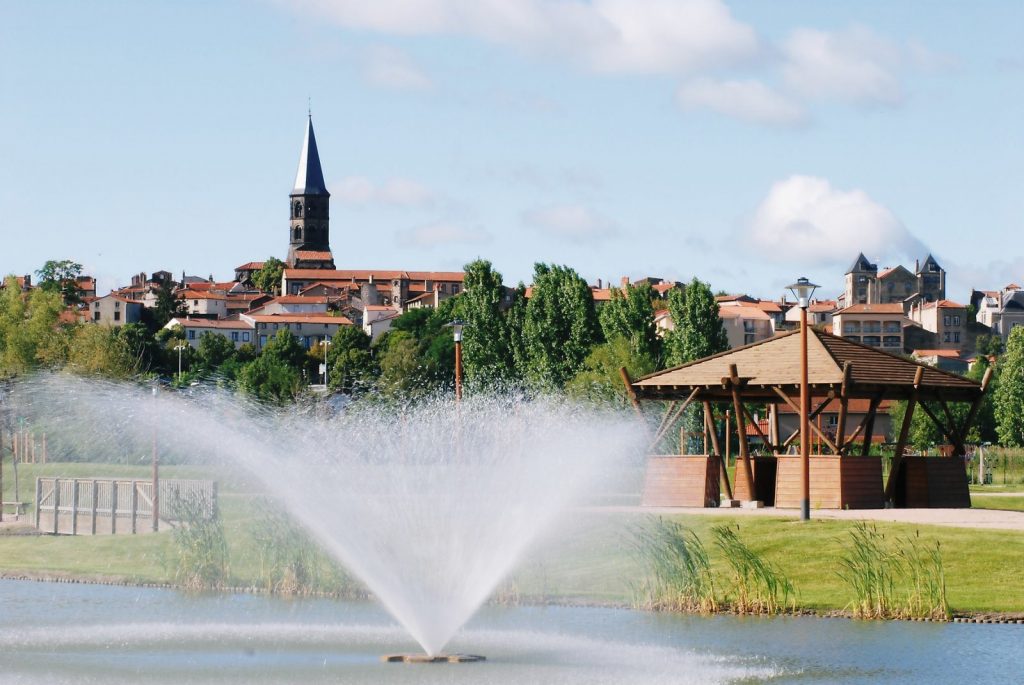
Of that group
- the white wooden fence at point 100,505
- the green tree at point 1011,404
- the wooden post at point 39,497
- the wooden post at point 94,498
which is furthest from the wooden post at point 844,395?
the green tree at point 1011,404

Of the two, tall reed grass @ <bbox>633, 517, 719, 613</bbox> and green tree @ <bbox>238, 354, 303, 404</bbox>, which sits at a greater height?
green tree @ <bbox>238, 354, 303, 404</bbox>

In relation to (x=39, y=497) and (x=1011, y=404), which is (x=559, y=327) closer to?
(x=1011, y=404)

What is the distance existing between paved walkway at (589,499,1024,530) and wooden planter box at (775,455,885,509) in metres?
0.64

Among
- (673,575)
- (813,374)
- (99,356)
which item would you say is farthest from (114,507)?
(99,356)

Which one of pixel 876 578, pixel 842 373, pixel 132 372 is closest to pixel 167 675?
pixel 876 578

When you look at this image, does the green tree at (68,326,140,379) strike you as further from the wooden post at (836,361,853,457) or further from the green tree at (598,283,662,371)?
the wooden post at (836,361,853,457)

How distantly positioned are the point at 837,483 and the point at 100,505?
25.1 m

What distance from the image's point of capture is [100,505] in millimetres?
55688

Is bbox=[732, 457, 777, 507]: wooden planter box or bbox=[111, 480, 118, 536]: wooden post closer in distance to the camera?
bbox=[732, 457, 777, 507]: wooden planter box

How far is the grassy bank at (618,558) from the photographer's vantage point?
33.4m

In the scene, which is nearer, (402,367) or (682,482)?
(682,482)

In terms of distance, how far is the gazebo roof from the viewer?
1836 inches

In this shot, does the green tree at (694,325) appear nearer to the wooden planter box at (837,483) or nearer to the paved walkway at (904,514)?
the wooden planter box at (837,483)

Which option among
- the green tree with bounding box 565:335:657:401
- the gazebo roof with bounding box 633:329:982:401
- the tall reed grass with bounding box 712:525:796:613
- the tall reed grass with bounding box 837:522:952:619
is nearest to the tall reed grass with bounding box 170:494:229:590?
the tall reed grass with bounding box 712:525:796:613
